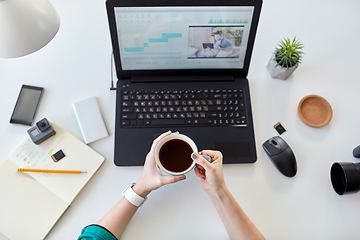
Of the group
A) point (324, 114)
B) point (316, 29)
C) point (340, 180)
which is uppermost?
point (316, 29)

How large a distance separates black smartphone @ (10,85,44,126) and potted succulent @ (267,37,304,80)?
863mm

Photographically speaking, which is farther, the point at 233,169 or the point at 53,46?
the point at 53,46

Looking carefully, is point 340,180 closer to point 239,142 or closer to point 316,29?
point 239,142

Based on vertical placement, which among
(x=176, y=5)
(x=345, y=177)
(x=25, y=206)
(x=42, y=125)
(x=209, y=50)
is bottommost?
(x=25, y=206)

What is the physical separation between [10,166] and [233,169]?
74cm

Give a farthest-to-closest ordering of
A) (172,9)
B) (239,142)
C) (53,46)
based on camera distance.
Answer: (53,46) < (239,142) < (172,9)

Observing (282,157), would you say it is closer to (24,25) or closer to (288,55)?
(288,55)

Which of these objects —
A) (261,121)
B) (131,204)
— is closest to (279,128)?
(261,121)

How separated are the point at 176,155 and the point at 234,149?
0.89 feet

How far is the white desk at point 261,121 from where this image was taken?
0.79m

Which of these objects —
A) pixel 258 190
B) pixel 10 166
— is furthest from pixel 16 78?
pixel 258 190

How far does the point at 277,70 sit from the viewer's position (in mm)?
925

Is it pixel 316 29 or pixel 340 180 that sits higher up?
pixel 316 29

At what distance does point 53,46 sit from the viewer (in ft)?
3.29
